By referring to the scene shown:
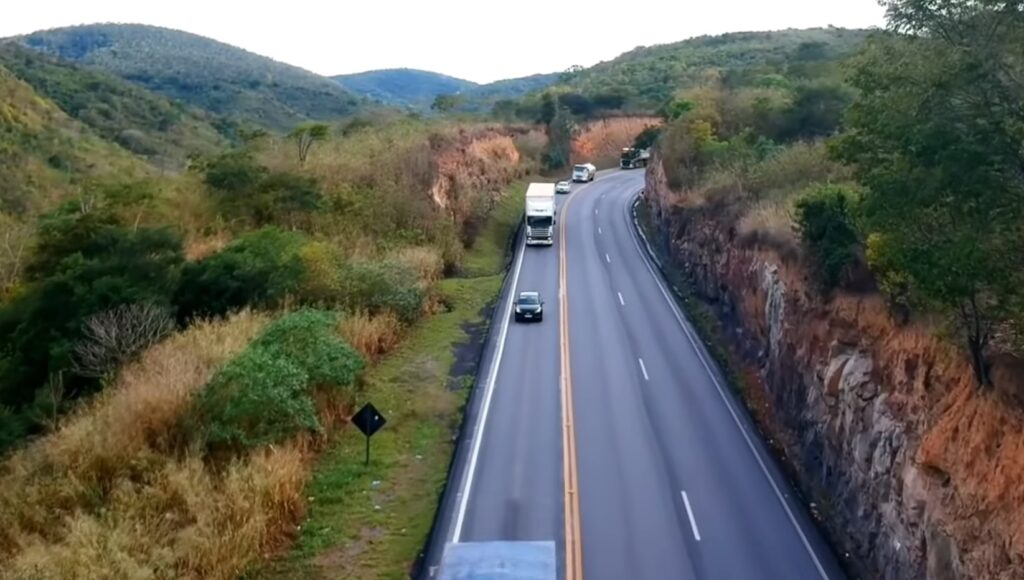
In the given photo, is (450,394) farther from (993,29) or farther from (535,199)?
(535,199)

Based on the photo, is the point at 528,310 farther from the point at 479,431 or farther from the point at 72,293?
the point at 72,293

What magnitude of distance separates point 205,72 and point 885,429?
448 ft

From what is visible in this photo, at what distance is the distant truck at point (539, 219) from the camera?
52.8 meters

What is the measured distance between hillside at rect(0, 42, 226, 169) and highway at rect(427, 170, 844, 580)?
49.2 metres

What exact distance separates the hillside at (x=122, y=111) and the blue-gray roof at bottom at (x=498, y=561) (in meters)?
60.0

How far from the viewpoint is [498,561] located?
18.8 metres

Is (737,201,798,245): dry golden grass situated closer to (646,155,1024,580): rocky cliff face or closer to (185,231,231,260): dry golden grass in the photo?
(646,155,1024,580): rocky cliff face

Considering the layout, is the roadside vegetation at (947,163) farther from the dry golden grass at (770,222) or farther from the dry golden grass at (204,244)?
the dry golden grass at (204,244)

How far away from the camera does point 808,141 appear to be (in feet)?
147

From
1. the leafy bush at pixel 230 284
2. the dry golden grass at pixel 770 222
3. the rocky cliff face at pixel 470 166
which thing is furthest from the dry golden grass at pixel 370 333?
the rocky cliff face at pixel 470 166

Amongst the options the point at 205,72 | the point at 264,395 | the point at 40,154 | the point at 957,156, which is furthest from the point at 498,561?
the point at 205,72

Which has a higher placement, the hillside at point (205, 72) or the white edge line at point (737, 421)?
the hillside at point (205, 72)

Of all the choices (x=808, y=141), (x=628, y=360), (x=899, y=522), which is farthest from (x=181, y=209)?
(x=899, y=522)

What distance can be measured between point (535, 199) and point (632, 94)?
185ft
